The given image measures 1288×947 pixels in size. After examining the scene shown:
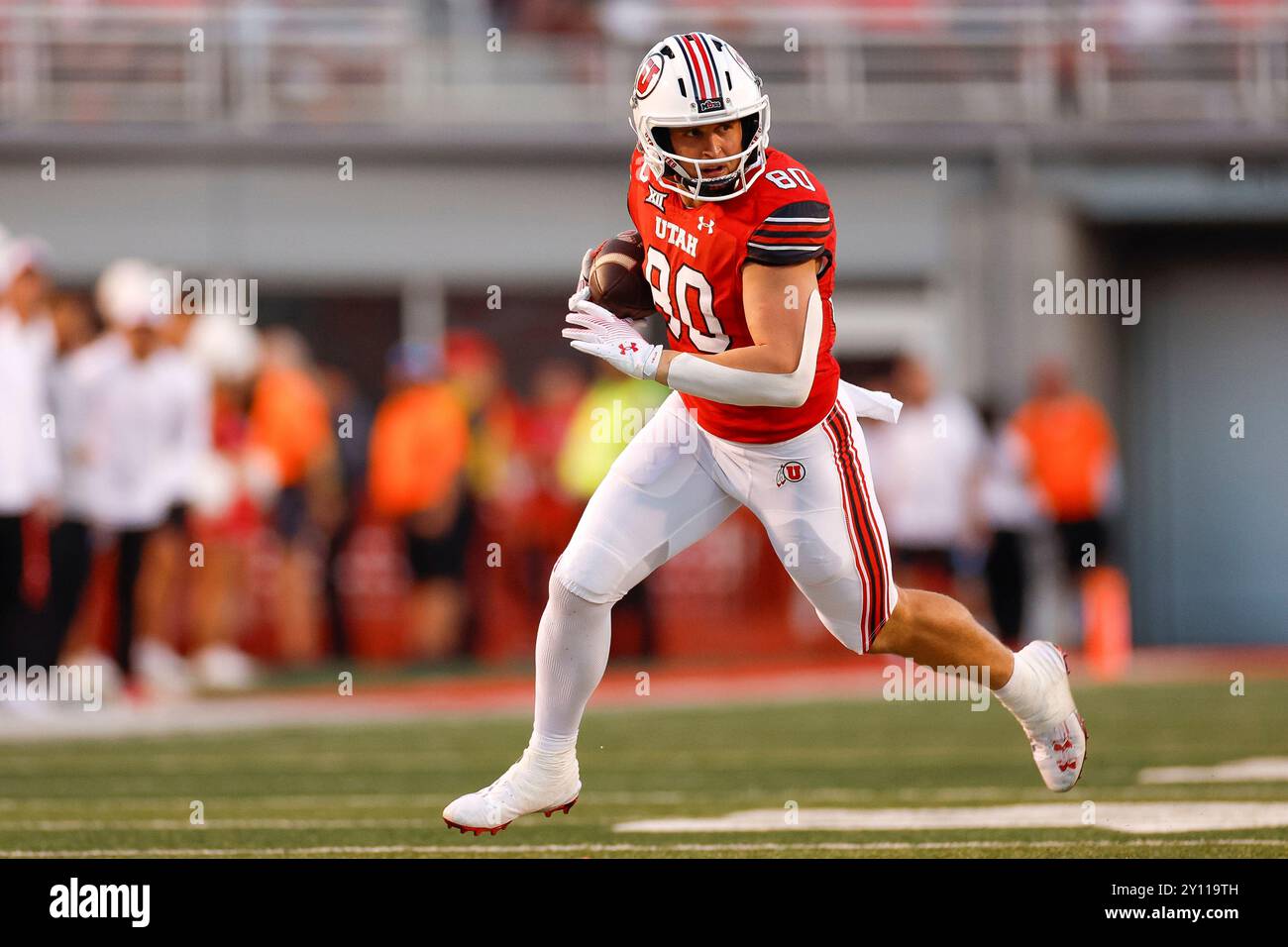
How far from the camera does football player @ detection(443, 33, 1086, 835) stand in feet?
14.9

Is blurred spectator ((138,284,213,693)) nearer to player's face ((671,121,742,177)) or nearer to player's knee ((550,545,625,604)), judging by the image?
player's knee ((550,545,625,604))

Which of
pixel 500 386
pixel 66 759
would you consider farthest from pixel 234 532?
pixel 66 759

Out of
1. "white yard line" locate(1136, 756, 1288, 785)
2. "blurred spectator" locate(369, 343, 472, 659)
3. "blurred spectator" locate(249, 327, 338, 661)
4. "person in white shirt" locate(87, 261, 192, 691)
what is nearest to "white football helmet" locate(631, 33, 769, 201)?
"white yard line" locate(1136, 756, 1288, 785)

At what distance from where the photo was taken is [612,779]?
6656 mm

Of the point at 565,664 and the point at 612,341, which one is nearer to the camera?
the point at 612,341

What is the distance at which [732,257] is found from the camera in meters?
4.57

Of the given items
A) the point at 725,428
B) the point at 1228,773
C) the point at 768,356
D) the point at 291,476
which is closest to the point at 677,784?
the point at 1228,773

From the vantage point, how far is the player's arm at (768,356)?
4.51 metres

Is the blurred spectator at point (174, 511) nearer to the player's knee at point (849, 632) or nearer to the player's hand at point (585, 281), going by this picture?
the player's hand at point (585, 281)

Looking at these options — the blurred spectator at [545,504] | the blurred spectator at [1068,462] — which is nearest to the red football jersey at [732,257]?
the blurred spectator at [1068,462]

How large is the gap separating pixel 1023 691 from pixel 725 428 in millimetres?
965

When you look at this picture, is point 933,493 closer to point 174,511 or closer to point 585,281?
point 174,511

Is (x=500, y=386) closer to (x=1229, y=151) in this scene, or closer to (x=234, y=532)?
(x=234, y=532)
